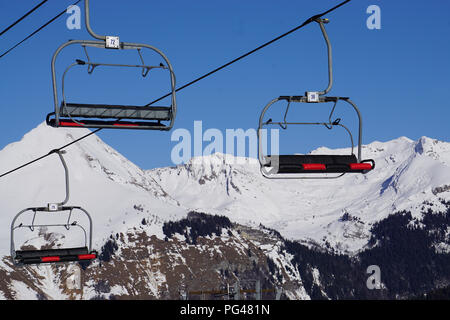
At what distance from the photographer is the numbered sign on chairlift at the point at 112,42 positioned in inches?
717

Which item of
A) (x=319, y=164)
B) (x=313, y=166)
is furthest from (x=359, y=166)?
(x=313, y=166)

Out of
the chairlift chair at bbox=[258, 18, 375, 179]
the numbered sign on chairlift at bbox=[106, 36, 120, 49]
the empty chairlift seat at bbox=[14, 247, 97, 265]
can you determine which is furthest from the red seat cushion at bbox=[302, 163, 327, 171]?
the empty chairlift seat at bbox=[14, 247, 97, 265]

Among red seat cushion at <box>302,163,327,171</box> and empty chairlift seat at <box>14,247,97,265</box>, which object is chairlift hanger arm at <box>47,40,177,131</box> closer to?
red seat cushion at <box>302,163,327,171</box>

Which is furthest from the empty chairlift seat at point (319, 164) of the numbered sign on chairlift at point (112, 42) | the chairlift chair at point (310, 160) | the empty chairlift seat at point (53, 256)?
the empty chairlift seat at point (53, 256)

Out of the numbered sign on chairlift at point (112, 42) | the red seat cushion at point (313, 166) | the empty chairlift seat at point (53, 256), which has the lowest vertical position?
the empty chairlift seat at point (53, 256)

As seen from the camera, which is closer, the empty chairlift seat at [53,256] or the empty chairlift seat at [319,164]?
the empty chairlift seat at [319,164]

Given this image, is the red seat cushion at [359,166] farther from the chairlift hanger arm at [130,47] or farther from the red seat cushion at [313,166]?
the chairlift hanger arm at [130,47]

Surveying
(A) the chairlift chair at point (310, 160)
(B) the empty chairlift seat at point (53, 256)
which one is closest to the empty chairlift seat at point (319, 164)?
(A) the chairlift chair at point (310, 160)

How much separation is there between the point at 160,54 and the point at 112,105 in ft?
5.47

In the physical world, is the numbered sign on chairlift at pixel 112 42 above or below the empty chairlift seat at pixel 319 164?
above
